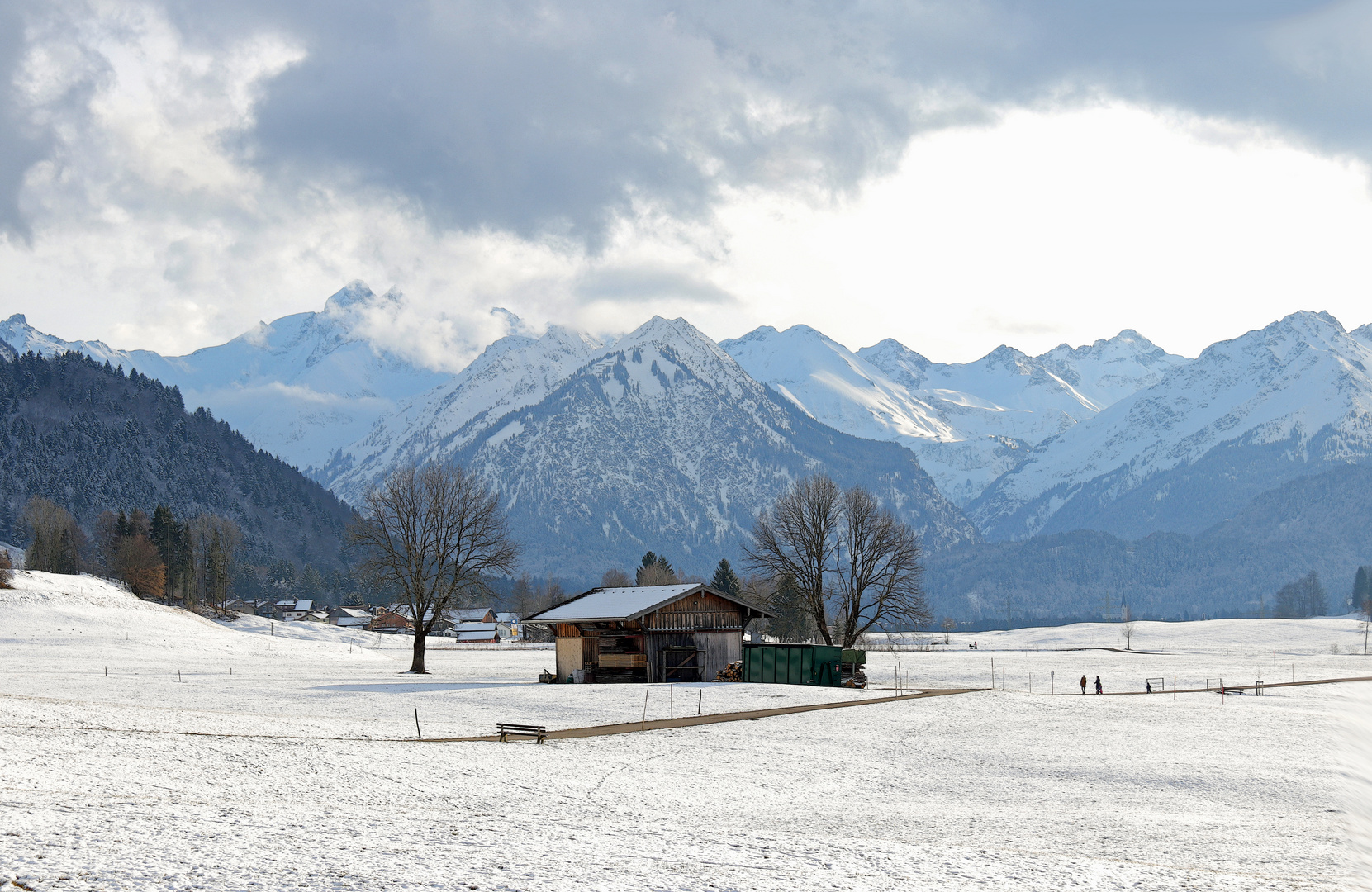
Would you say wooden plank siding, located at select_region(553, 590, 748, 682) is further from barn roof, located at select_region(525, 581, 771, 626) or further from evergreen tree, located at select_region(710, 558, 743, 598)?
evergreen tree, located at select_region(710, 558, 743, 598)

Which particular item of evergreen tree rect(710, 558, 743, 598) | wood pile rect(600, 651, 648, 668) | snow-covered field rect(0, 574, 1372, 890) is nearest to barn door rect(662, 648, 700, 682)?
wood pile rect(600, 651, 648, 668)

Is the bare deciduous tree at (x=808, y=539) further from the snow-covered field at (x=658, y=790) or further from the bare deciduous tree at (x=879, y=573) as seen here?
the snow-covered field at (x=658, y=790)

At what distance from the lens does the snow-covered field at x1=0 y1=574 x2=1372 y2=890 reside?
1614 centimetres

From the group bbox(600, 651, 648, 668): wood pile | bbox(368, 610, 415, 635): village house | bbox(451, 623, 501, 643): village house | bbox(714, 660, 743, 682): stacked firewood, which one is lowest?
bbox(451, 623, 501, 643): village house

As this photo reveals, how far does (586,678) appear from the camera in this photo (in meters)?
62.6

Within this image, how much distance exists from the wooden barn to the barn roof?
0.06 metres

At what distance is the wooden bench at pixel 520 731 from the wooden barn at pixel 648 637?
26.1 meters

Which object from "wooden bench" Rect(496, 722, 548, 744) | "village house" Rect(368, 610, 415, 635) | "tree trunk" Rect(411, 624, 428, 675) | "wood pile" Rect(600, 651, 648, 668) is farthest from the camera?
"village house" Rect(368, 610, 415, 635)

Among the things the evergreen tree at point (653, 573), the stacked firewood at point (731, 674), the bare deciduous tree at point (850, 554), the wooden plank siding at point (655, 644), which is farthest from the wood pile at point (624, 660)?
the evergreen tree at point (653, 573)

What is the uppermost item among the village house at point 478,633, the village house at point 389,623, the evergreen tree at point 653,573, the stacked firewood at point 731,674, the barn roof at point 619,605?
the evergreen tree at point 653,573

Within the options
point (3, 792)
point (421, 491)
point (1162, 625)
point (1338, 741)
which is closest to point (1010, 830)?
point (3, 792)

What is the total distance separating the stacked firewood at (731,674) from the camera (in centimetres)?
6406

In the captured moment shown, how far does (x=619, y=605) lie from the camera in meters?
64.8

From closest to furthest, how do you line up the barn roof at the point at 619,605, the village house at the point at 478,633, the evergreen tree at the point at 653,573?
1. the barn roof at the point at 619,605
2. the evergreen tree at the point at 653,573
3. the village house at the point at 478,633
